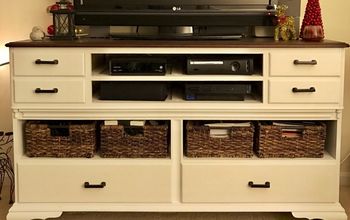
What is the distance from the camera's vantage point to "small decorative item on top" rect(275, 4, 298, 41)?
8.89 feet

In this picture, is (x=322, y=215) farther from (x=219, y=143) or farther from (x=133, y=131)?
(x=133, y=131)

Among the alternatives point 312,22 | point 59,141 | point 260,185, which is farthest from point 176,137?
point 312,22

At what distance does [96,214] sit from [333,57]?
1.38 m

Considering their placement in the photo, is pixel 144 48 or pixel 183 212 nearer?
pixel 144 48

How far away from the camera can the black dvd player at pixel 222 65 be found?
253 cm

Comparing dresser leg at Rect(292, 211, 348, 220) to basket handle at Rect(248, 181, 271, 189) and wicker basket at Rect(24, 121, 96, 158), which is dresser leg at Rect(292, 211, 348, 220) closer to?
basket handle at Rect(248, 181, 271, 189)

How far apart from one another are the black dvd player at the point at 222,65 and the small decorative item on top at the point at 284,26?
0.30m

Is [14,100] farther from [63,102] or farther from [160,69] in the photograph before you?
[160,69]

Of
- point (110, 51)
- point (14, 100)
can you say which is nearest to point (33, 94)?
point (14, 100)

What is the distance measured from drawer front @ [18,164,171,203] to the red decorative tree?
0.95 metres

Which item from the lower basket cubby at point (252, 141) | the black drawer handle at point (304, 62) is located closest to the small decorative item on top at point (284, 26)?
the black drawer handle at point (304, 62)

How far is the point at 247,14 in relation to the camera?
2752 millimetres

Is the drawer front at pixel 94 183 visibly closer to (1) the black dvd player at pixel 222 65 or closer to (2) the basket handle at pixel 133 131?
→ (2) the basket handle at pixel 133 131

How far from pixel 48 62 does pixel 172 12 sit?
0.68 m
